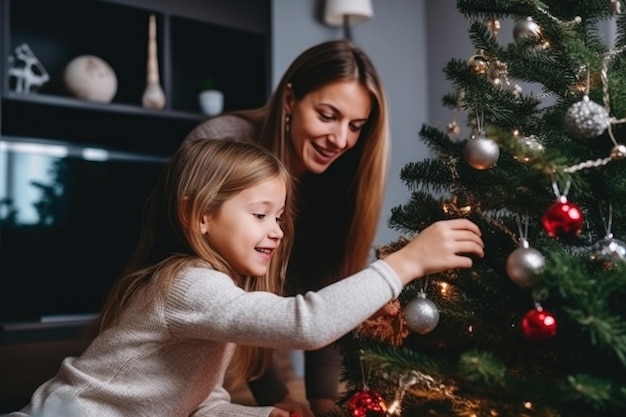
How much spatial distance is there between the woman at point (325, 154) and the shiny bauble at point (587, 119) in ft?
2.70

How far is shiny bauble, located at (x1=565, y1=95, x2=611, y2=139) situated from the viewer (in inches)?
29.0

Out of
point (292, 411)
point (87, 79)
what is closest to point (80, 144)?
point (87, 79)

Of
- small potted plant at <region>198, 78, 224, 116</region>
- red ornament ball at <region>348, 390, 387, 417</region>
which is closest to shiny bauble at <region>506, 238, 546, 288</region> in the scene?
red ornament ball at <region>348, 390, 387, 417</region>

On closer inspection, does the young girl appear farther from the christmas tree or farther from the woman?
the woman

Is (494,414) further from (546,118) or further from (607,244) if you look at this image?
(546,118)

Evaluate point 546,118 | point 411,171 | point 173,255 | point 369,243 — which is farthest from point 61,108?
point 546,118

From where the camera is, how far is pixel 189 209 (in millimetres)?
1145

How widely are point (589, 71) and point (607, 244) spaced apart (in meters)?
0.19

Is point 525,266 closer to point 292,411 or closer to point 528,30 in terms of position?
point 528,30

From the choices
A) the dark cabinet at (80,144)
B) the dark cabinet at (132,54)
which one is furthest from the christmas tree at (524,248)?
the dark cabinet at (132,54)

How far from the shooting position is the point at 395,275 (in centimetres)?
85

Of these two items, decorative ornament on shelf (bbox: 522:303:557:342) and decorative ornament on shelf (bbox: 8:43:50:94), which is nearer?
decorative ornament on shelf (bbox: 522:303:557:342)

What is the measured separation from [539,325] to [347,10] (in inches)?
97.8

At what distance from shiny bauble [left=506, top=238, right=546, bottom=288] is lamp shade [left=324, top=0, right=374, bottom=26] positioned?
2432mm
